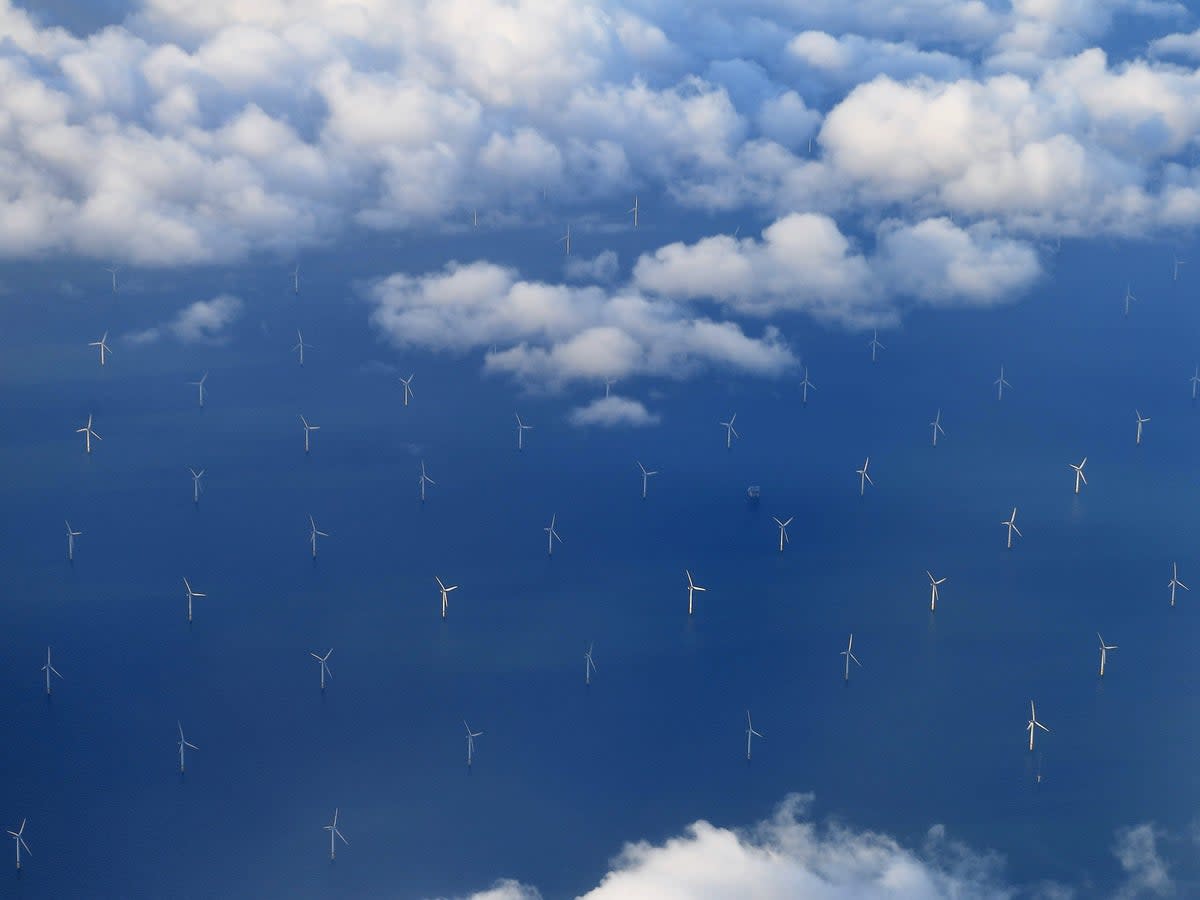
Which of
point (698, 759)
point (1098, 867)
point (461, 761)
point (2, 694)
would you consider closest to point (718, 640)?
point (698, 759)

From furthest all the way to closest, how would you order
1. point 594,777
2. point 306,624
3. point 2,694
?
point 306,624, point 2,694, point 594,777

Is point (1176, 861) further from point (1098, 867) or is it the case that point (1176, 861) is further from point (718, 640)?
point (718, 640)

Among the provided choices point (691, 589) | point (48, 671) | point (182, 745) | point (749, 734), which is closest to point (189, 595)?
point (48, 671)

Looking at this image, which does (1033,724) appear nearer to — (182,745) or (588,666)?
(588,666)

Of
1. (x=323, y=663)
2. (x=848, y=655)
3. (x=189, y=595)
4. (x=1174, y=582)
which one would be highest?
(x=1174, y=582)

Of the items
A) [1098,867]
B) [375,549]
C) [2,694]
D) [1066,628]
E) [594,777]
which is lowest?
[1098,867]

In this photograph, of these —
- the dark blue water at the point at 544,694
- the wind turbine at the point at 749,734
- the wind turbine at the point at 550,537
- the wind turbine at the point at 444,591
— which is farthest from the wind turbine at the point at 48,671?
the wind turbine at the point at 749,734

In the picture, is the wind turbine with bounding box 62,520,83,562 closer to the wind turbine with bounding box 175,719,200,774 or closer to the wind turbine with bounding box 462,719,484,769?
the wind turbine with bounding box 175,719,200,774
